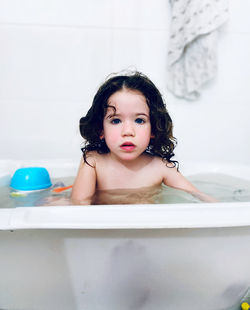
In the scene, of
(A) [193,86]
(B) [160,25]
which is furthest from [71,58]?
(A) [193,86]

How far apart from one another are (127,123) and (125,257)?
42 centimetres

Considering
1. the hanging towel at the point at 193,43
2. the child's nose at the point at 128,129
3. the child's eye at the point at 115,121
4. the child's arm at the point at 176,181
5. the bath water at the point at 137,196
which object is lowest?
the bath water at the point at 137,196

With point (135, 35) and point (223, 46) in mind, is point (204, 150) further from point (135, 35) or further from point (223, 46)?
point (135, 35)

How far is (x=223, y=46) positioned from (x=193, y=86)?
29cm

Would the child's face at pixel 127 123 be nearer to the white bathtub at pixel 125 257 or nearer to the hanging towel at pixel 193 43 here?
the white bathtub at pixel 125 257

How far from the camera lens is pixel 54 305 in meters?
0.65

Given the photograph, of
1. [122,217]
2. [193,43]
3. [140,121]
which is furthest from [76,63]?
[122,217]

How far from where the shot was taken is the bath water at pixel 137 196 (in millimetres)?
910

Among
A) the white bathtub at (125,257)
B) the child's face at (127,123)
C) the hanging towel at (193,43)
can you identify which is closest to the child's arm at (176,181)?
the child's face at (127,123)

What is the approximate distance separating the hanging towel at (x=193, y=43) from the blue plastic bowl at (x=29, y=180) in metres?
0.80

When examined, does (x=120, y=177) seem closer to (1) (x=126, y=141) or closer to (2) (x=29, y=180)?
(1) (x=126, y=141)

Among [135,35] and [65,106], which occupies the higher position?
[135,35]

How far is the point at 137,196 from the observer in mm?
952

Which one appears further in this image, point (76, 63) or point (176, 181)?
point (76, 63)
